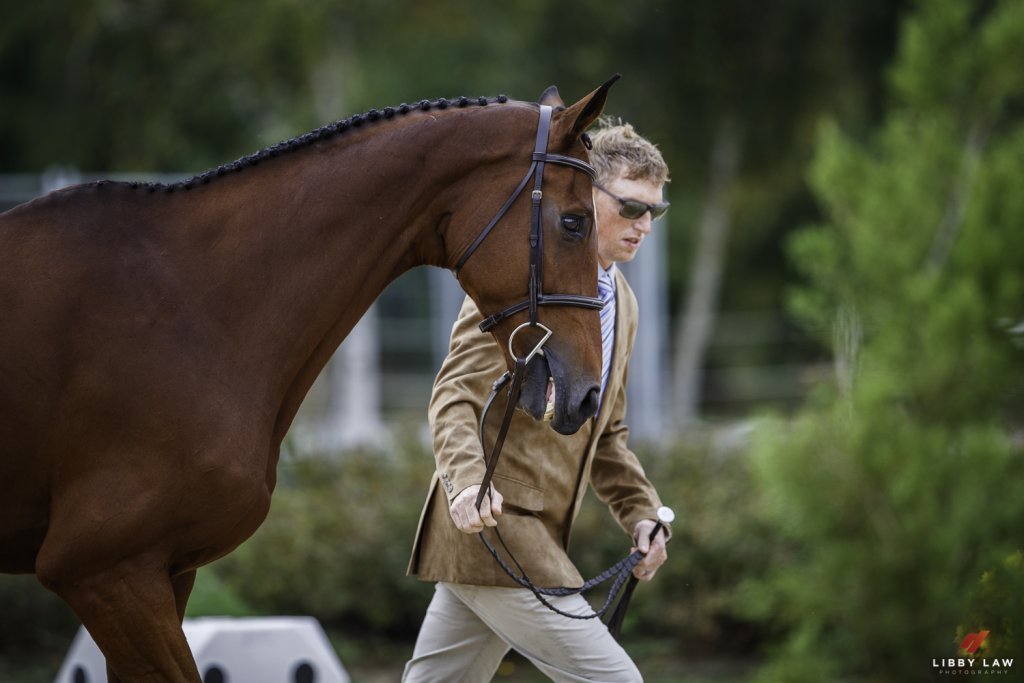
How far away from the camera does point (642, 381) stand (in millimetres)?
9602

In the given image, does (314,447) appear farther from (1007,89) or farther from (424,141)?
(424,141)

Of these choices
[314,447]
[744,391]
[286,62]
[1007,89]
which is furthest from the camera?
[744,391]

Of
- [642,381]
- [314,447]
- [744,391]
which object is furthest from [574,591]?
[744,391]

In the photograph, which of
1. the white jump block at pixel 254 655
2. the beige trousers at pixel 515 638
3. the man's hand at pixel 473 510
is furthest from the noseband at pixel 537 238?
the white jump block at pixel 254 655

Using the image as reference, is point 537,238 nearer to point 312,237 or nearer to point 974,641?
point 312,237

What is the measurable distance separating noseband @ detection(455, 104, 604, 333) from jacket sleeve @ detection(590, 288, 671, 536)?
0.63 m

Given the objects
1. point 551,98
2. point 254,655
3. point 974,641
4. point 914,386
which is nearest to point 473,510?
point 551,98

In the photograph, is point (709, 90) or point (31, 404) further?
point (709, 90)

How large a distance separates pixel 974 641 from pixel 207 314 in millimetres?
3180

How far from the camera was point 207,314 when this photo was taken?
111 inches

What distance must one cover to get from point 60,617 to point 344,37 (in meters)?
8.57

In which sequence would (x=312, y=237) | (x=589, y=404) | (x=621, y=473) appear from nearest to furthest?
1. (x=589, y=404)
2. (x=312, y=237)
3. (x=621, y=473)

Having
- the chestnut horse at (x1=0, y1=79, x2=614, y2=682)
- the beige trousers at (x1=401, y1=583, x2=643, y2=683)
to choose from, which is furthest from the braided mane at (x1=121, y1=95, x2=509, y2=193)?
the beige trousers at (x1=401, y1=583, x2=643, y2=683)

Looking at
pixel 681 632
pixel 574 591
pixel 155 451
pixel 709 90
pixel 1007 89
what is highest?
pixel 709 90
